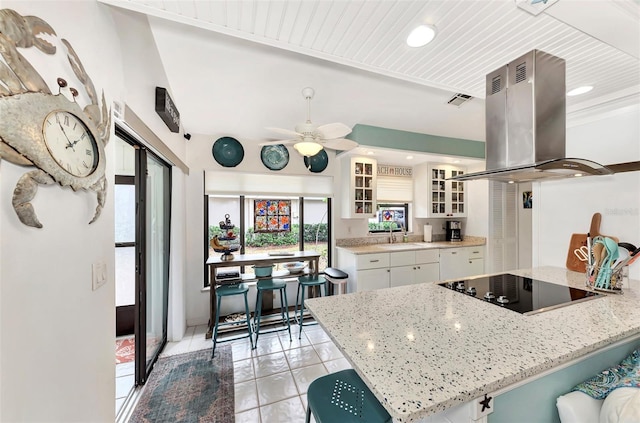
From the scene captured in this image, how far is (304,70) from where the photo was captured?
214cm

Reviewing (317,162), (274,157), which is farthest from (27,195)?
(317,162)

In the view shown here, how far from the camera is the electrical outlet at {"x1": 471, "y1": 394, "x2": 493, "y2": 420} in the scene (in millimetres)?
775

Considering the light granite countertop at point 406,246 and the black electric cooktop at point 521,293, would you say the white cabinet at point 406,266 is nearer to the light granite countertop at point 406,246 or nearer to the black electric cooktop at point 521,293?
the light granite countertop at point 406,246

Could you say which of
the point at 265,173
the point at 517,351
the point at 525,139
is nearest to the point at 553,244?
the point at 525,139

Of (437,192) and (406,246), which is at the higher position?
→ (437,192)

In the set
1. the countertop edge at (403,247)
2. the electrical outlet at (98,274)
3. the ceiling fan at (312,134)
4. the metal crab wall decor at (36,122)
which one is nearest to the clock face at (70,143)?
the metal crab wall decor at (36,122)

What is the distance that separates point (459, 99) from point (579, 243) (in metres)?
1.80

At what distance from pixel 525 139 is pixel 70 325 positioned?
238 cm

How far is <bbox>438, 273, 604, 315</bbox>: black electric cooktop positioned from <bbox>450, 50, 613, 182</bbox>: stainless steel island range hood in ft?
2.53

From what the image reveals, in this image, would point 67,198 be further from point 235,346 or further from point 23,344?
point 235,346

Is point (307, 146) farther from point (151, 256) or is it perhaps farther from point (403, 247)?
point (403, 247)

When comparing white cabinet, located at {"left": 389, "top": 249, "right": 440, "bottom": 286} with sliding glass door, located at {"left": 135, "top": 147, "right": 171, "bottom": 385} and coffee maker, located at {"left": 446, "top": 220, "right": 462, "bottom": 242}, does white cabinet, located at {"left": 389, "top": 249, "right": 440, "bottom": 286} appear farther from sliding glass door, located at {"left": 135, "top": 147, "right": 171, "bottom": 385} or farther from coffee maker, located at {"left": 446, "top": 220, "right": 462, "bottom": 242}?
sliding glass door, located at {"left": 135, "top": 147, "right": 171, "bottom": 385}

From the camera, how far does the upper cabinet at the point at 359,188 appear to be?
140 inches

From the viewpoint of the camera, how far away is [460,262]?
12.8ft
